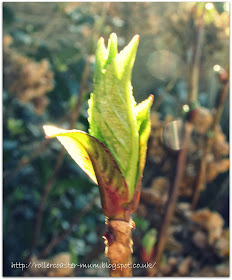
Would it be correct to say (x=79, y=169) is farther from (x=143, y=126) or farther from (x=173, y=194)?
(x=143, y=126)

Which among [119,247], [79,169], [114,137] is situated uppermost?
[114,137]

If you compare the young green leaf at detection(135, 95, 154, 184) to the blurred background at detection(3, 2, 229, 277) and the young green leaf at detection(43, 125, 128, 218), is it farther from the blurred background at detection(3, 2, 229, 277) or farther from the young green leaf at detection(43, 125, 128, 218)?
the blurred background at detection(3, 2, 229, 277)

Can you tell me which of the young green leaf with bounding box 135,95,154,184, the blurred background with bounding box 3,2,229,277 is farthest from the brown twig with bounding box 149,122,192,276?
the young green leaf with bounding box 135,95,154,184

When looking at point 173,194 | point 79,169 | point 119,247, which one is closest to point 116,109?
point 119,247

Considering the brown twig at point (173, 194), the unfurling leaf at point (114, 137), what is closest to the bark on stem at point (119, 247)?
the unfurling leaf at point (114, 137)

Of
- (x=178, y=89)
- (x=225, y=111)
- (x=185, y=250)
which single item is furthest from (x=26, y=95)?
(x=225, y=111)

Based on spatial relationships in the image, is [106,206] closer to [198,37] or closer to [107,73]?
[107,73]
